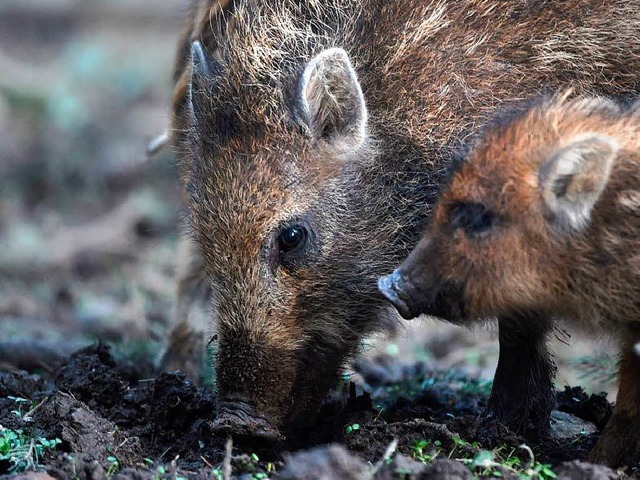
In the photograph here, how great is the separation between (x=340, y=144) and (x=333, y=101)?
9.4 inches

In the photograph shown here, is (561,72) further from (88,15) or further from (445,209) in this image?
(88,15)

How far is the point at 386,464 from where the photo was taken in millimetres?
4836

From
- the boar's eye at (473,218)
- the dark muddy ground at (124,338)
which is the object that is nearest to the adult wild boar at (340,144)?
the dark muddy ground at (124,338)

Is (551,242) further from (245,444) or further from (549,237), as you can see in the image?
(245,444)

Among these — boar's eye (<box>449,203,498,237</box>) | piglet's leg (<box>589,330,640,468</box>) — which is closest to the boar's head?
boar's eye (<box>449,203,498,237</box>)

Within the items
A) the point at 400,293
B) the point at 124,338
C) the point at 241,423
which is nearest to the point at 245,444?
the point at 241,423

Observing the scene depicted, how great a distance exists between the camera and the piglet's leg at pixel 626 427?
17.7 feet

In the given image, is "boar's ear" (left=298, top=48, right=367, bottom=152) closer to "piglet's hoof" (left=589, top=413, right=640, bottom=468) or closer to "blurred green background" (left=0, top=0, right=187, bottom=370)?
"piglet's hoof" (left=589, top=413, right=640, bottom=468)

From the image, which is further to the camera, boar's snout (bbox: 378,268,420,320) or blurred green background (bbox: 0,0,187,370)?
blurred green background (bbox: 0,0,187,370)

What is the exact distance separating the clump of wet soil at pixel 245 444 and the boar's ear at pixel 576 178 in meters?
1.13

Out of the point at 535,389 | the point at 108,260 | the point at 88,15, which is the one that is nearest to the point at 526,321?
the point at 535,389

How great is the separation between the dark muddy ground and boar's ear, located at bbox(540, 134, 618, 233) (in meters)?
1.13

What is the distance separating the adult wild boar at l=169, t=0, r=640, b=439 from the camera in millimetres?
5984

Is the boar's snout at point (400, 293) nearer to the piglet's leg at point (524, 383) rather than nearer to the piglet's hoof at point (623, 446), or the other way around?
the piglet's leg at point (524, 383)
